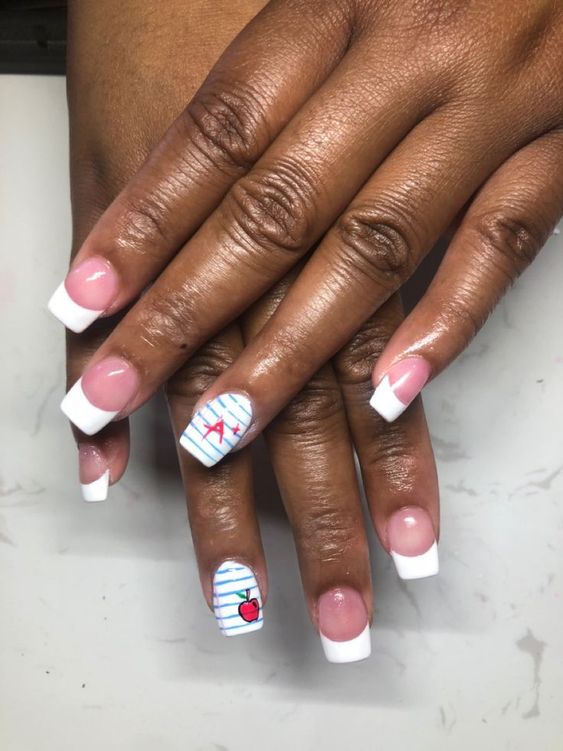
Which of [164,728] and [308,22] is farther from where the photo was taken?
[164,728]

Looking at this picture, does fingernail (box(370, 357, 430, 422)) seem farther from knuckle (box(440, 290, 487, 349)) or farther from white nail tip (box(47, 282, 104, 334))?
white nail tip (box(47, 282, 104, 334))

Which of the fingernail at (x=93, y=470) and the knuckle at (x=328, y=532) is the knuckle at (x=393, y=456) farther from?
the fingernail at (x=93, y=470)

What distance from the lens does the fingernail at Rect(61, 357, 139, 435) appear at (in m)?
0.67

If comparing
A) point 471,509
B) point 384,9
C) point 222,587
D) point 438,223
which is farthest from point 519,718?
point 384,9

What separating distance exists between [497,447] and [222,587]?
0.35m

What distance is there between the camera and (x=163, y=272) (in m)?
0.70

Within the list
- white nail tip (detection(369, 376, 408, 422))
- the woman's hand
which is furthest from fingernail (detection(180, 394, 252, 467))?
white nail tip (detection(369, 376, 408, 422))

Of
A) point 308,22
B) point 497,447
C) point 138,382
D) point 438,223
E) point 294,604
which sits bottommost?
point 294,604

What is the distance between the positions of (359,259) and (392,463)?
200 mm

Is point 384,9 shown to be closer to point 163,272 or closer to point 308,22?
point 308,22

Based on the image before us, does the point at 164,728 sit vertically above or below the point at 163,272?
below

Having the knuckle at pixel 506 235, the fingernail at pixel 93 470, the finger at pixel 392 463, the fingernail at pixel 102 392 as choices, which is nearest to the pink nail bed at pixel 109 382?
the fingernail at pixel 102 392

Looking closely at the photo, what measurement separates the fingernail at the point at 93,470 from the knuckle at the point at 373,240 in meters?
0.32

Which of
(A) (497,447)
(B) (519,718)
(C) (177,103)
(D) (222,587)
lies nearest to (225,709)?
(D) (222,587)
